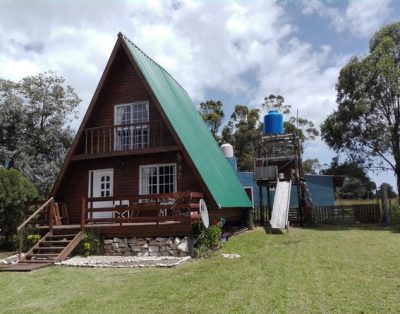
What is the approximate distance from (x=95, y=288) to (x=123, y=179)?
7728 millimetres

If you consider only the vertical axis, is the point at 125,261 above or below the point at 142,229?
below

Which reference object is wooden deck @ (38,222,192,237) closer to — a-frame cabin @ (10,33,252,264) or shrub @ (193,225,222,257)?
shrub @ (193,225,222,257)

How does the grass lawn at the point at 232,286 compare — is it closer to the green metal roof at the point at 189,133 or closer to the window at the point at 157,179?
the green metal roof at the point at 189,133

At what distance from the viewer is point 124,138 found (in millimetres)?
16188

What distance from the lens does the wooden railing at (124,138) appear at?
15.5 metres

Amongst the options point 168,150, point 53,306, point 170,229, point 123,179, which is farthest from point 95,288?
point 123,179

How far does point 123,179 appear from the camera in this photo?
15617mm

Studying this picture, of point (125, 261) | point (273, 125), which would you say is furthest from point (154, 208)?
point (273, 125)

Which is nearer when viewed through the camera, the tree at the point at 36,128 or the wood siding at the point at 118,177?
the wood siding at the point at 118,177

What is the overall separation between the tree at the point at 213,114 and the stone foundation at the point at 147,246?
110 feet

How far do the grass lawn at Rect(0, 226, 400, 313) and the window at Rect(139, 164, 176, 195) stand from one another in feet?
14.0

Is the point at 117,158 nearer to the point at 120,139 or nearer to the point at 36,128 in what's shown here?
the point at 120,139

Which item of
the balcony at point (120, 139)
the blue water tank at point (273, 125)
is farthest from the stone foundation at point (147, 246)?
the blue water tank at point (273, 125)

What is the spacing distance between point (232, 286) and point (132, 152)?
25.8 feet
